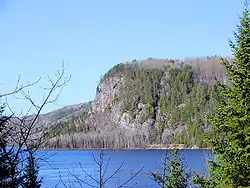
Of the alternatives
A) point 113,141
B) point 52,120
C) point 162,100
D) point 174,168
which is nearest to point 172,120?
point 162,100

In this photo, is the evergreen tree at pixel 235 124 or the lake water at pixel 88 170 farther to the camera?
the lake water at pixel 88 170

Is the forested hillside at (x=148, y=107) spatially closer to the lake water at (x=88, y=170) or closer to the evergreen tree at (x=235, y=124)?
the lake water at (x=88, y=170)

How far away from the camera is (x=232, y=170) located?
8.94 meters

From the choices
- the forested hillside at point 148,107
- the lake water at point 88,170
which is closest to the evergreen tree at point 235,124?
the lake water at point 88,170

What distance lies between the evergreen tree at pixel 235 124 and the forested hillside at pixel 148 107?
123712 mm

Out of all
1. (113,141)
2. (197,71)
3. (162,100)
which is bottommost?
(113,141)

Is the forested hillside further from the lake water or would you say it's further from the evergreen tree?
the evergreen tree

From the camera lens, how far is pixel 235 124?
9055mm

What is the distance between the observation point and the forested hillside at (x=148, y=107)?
490 feet

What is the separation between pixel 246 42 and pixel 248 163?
9.61ft

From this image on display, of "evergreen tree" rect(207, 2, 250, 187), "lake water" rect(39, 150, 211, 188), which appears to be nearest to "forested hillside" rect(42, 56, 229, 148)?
"lake water" rect(39, 150, 211, 188)

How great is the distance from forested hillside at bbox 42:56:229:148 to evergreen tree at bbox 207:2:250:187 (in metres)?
124

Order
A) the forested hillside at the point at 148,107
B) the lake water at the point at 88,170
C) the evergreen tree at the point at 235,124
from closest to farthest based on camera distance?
1. the evergreen tree at the point at 235,124
2. the lake water at the point at 88,170
3. the forested hillside at the point at 148,107

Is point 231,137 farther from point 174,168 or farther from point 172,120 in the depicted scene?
point 172,120
